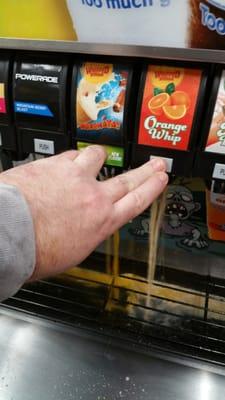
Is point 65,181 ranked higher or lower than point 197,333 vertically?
higher

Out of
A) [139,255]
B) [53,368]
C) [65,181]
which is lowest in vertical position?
[53,368]

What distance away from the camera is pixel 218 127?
493 mm

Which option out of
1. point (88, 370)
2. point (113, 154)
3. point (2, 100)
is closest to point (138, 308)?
point (88, 370)

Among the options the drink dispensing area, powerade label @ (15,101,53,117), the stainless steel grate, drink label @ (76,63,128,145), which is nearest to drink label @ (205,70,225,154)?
the drink dispensing area

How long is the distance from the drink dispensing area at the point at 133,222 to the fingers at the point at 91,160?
1.4 inches

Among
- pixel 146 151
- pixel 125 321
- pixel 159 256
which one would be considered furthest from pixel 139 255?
pixel 146 151

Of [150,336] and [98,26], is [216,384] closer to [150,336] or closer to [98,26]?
[150,336]

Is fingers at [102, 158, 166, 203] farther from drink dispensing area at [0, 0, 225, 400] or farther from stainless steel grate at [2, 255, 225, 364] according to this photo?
stainless steel grate at [2, 255, 225, 364]

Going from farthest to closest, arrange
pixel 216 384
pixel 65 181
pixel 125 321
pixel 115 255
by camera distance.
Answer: pixel 115 255, pixel 125 321, pixel 216 384, pixel 65 181

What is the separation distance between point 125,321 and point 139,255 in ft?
0.52

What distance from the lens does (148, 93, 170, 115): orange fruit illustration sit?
50 centimetres

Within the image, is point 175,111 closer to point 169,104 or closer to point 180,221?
point 169,104

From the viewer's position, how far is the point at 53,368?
68 cm

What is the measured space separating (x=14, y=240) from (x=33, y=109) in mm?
265
